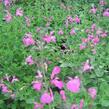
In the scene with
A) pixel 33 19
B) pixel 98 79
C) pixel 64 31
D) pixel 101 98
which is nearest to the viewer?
pixel 101 98

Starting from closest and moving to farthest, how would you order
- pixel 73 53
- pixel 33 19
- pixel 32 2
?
pixel 73 53 < pixel 33 19 < pixel 32 2

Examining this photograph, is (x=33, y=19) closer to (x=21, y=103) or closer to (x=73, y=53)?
(x=73, y=53)

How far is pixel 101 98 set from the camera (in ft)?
7.93

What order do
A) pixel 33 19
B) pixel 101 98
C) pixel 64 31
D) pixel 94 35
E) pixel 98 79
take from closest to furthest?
pixel 101 98, pixel 98 79, pixel 94 35, pixel 64 31, pixel 33 19

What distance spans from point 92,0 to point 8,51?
9.47ft

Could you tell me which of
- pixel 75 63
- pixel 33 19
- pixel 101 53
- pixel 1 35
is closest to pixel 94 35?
pixel 101 53

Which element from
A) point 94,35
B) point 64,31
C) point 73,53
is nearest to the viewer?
point 73,53

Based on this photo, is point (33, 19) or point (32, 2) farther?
point (32, 2)

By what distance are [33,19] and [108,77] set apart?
1908 millimetres

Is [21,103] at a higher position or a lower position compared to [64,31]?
lower

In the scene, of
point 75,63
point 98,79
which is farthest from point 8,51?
point 98,79

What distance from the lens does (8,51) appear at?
10.2ft

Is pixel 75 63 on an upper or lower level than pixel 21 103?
upper

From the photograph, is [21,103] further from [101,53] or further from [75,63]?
[101,53]
